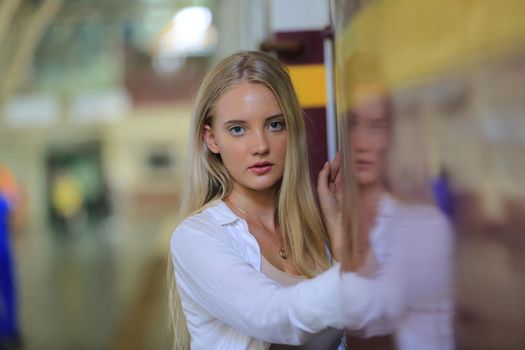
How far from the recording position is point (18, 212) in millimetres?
21031

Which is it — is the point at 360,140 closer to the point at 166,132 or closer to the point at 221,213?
→ the point at 221,213

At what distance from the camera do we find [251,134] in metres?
1.30

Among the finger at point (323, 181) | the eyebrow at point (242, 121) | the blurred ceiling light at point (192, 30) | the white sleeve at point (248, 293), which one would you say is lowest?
the white sleeve at point (248, 293)

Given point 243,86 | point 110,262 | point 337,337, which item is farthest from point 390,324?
point 110,262

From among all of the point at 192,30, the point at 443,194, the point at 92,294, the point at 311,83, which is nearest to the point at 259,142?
the point at 443,194

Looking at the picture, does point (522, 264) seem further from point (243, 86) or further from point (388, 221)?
point (243, 86)

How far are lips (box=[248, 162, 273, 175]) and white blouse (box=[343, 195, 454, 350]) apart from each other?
0.45 m

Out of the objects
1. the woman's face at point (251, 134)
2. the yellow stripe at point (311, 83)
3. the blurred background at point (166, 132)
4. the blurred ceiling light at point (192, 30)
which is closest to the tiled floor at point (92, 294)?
the blurred background at point (166, 132)

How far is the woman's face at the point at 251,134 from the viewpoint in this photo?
129cm

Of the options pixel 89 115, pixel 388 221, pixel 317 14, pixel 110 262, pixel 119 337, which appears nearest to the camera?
pixel 388 221

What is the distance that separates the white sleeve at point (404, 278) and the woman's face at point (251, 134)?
1.29ft

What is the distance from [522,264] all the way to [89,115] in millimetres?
23213

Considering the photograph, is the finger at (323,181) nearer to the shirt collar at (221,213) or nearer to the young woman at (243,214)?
the young woman at (243,214)

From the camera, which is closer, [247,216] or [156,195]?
[247,216]
